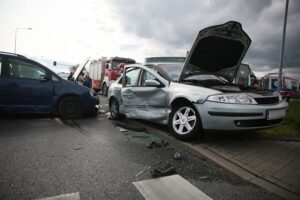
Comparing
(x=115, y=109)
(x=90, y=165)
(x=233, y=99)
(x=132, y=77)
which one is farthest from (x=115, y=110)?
(x=233, y=99)

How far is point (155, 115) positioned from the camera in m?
5.46

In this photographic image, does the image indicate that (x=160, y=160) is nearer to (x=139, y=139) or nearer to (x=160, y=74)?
(x=139, y=139)

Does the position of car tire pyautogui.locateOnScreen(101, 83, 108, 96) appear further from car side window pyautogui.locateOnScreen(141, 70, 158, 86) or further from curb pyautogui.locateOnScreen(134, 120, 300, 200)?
curb pyautogui.locateOnScreen(134, 120, 300, 200)

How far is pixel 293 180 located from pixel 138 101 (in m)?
3.55

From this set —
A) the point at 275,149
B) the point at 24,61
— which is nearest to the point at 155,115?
the point at 275,149

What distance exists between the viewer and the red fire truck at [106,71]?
15180 mm

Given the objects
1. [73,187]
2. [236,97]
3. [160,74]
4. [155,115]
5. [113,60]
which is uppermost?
[113,60]

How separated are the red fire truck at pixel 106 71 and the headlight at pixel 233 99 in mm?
11139

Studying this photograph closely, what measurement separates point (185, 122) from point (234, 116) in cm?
94

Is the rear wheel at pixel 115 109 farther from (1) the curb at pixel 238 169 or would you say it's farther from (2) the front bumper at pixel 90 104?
(1) the curb at pixel 238 169

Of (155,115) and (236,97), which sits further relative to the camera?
(155,115)

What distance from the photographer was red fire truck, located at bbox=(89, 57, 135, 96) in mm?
15180

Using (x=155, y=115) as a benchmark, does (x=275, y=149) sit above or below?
below

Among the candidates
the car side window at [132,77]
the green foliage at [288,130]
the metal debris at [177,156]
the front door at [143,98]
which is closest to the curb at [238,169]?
the metal debris at [177,156]
